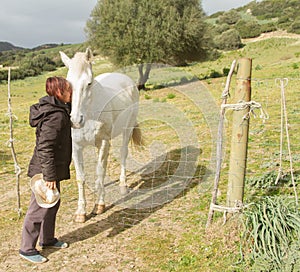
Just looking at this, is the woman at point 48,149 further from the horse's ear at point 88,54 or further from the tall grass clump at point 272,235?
the tall grass clump at point 272,235

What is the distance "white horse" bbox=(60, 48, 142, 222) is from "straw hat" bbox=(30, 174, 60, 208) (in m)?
0.75

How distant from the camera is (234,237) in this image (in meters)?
3.73

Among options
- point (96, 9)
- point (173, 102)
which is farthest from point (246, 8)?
point (173, 102)

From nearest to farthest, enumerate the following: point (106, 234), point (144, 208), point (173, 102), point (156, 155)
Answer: point (106, 234) → point (144, 208) → point (156, 155) → point (173, 102)

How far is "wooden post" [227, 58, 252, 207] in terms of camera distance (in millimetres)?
3717

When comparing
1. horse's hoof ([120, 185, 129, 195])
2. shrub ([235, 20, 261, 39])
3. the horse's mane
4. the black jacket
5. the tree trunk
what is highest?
shrub ([235, 20, 261, 39])

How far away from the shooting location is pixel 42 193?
11.8ft

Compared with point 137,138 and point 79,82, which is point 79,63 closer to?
point 79,82

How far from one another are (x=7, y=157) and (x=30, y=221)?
5.25 metres

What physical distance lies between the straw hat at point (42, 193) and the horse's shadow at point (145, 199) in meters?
0.85

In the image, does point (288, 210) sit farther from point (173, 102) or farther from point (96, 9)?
point (96, 9)

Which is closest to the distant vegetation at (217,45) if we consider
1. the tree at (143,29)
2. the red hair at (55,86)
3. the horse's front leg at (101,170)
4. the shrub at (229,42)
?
the shrub at (229,42)

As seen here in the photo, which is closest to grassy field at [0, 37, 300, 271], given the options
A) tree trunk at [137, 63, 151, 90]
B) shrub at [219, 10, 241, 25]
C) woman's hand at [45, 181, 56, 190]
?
woman's hand at [45, 181, 56, 190]

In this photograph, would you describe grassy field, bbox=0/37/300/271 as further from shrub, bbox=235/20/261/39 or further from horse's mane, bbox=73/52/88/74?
shrub, bbox=235/20/261/39
